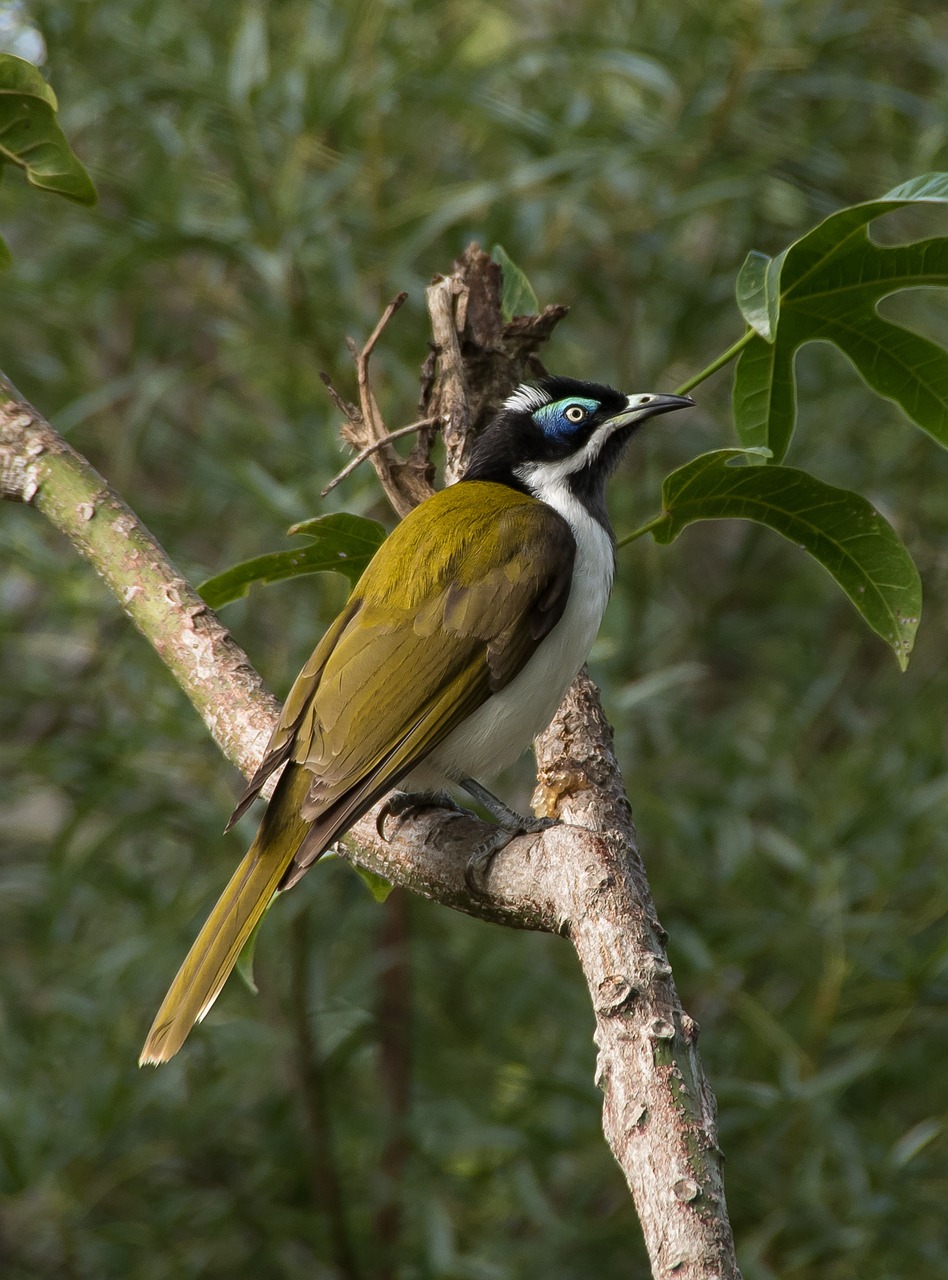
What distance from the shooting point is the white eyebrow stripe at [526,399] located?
3.35 meters

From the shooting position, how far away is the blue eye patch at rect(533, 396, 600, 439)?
136 inches

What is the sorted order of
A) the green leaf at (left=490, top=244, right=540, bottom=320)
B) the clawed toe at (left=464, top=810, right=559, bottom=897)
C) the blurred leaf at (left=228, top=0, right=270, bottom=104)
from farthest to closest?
the blurred leaf at (left=228, top=0, right=270, bottom=104) → the green leaf at (left=490, top=244, right=540, bottom=320) → the clawed toe at (left=464, top=810, right=559, bottom=897)

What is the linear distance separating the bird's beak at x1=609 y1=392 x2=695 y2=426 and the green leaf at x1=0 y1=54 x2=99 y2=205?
1315 mm

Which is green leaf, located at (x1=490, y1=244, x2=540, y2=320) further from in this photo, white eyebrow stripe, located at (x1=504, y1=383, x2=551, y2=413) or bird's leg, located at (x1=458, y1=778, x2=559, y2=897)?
bird's leg, located at (x1=458, y1=778, x2=559, y2=897)

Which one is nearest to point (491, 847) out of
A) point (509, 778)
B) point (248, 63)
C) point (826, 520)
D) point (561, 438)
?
point (826, 520)

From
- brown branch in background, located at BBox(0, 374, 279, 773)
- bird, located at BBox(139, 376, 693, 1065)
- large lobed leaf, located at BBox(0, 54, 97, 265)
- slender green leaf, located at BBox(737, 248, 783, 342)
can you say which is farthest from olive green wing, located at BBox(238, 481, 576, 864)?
large lobed leaf, located at BBox(0, 54, 97, 265)

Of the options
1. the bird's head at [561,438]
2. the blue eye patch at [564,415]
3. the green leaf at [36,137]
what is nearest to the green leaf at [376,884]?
the bird's head at [561,438]

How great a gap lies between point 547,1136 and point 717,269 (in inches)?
115

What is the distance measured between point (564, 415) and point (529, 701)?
923 millimetres

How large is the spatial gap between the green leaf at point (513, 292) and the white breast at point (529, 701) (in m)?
0.54

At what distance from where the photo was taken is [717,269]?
508 cm

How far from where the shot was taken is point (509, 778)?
16.6 feet

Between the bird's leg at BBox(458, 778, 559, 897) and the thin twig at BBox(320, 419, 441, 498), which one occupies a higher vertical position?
the thin twig at BBox(320, 419, 441, 498)

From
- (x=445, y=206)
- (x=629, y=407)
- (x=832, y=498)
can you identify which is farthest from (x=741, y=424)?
(x=445, y=206)
